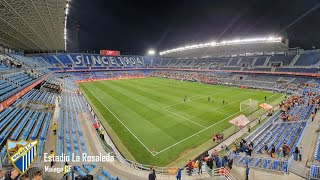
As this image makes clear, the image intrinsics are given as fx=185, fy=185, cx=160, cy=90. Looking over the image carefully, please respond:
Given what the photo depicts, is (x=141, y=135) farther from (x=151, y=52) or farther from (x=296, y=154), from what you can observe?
(x=151, y=52)

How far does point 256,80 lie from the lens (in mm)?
55000

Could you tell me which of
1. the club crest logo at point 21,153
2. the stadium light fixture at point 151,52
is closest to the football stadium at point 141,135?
the club crest logo at point 21,153

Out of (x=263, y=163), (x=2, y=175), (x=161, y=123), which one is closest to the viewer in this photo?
(x=2, y=175)

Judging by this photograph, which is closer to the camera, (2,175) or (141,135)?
(2,175)

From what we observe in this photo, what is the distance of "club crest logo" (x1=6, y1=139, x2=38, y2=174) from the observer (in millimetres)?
5230

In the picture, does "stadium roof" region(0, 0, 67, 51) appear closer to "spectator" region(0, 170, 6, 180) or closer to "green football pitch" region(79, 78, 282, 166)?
"green football pitch" region(79, 78, 282, 166)

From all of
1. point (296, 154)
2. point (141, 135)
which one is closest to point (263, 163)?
point (296, 154)

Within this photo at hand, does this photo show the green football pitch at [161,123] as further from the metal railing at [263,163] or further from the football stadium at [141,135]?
the metal railing at [263,163]

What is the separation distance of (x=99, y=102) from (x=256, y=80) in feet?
149

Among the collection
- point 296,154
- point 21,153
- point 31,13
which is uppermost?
point 31,13

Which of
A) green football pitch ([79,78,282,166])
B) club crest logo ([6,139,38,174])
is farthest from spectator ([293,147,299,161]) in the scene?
club crest logo ([6,139,38,174])

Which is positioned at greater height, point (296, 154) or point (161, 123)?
point (296, 154)

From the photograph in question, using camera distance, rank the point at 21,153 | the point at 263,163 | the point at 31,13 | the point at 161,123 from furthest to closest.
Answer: the point at 161,123 < the point at 31,13 < the point at 263,163 < the point at 21,153

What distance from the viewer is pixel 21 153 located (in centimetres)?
543
